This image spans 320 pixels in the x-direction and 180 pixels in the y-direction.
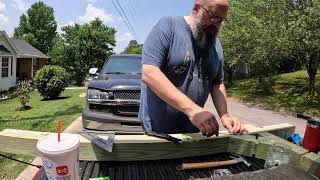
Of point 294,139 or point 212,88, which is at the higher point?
point 212,88

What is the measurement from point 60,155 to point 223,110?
64.6 inches

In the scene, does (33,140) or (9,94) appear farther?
(9,94)

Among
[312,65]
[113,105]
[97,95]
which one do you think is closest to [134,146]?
[113,105]

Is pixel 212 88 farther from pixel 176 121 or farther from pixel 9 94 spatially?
Answer: pixel 9 94

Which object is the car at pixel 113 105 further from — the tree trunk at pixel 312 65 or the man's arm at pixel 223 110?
the tree trunk at pixel 312 65

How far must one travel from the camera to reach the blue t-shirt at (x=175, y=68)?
8.14 ft

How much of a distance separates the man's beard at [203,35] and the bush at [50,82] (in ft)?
60.7

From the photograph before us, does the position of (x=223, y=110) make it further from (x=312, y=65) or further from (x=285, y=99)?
(x=285, y=99)

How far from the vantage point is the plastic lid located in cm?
149

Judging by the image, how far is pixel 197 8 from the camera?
A: 2.49m

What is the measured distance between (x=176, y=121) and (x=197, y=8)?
31.8 inches

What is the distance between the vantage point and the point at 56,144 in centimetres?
152

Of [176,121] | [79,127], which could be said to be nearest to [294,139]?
[176,121]

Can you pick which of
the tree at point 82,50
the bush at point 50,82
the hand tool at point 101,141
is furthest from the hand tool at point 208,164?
the tree at point 82,50
